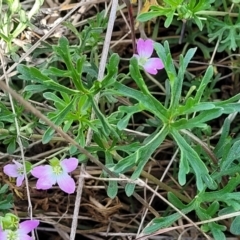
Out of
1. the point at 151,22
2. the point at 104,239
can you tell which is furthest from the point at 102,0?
the point at 104,239

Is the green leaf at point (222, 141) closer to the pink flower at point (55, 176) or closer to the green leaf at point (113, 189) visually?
the green leaf at point (113, 189)

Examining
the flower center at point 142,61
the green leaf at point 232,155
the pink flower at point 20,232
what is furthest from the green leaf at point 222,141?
the pink flower at point 20,232

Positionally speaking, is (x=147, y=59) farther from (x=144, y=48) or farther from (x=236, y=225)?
(x=236, y=225)

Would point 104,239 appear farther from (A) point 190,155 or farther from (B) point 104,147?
(A) point 190,155

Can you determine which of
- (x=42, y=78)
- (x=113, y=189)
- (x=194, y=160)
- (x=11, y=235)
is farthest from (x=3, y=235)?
(x=194, y=160)

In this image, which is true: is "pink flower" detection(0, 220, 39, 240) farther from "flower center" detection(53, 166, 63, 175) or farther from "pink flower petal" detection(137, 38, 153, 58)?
"pink flower petal" detection(137, 38, 153, 58)

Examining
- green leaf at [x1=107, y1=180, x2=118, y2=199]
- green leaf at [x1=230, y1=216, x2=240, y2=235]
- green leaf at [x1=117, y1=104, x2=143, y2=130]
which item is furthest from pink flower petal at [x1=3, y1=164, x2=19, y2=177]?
green leaf at [x1=230, y1=216, x2=240, y2=235]
